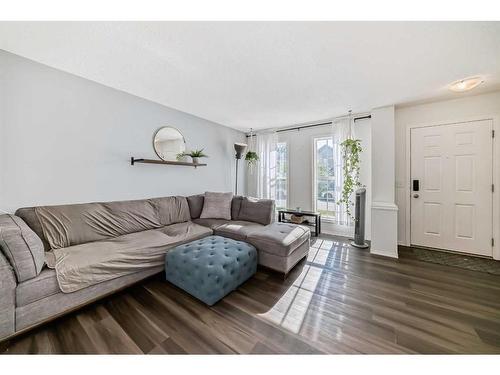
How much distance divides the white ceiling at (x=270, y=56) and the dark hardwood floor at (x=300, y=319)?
2291 millimetres

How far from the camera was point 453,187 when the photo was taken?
2859 millimetres

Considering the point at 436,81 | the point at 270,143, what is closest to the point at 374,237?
the point at 436,81

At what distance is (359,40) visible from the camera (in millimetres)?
1563

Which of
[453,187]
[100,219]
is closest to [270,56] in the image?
[100,219]

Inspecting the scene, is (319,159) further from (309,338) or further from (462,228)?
(309,338)

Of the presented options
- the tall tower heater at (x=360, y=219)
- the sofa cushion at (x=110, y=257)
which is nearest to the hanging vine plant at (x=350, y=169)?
the tall tower heater at (x=360, y=219)

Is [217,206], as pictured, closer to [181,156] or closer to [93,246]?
[181,156]

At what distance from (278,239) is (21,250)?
218cm

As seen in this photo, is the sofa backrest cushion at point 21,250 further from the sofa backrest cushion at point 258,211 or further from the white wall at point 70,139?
the sofa backrest cushion at point 258,211

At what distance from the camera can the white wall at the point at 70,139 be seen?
188 cm

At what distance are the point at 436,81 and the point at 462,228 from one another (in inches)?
85.8

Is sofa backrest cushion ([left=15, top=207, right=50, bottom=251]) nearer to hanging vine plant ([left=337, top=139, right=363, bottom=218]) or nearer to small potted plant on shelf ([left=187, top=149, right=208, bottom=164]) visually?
small potted plant on shelf ([left=187, top=149, right=208, bottom=164])

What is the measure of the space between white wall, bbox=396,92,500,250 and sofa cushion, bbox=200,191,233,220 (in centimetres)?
295
